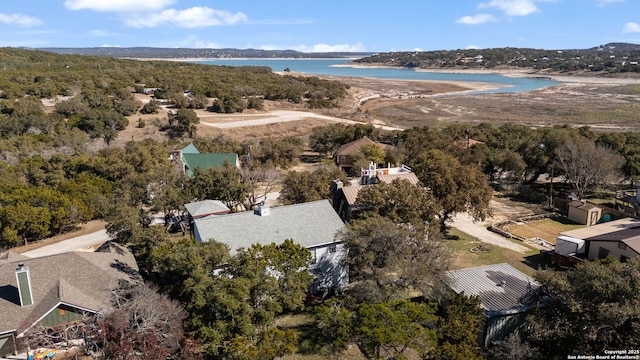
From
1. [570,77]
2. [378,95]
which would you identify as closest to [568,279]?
[378,95]

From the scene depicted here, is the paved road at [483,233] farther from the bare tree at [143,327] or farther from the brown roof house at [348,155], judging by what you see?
the bare tree at [143,327]

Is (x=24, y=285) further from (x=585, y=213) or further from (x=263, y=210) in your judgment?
(x=585, y=213)

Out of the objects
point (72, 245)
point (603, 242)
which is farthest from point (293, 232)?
point (603, 242)

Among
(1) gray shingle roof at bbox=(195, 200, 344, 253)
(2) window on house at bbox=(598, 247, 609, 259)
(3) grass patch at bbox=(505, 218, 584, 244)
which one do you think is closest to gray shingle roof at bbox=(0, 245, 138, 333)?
(1) gray shingle roof at bbox=(195, 200, 344, 253)

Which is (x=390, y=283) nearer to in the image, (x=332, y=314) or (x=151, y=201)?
(x=332, y=314)

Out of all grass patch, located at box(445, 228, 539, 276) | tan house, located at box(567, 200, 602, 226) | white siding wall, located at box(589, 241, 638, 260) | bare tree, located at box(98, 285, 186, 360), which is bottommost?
grass patch, located at box(445, 228, 539, 276)

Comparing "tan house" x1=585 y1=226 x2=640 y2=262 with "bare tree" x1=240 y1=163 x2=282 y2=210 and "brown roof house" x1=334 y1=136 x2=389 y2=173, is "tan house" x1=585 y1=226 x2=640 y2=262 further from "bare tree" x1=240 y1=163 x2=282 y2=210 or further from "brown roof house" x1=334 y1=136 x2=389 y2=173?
"brown roof house" x1=334 y1=136 x2=389 y2=173

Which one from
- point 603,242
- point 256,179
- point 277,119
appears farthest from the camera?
point 277,119
